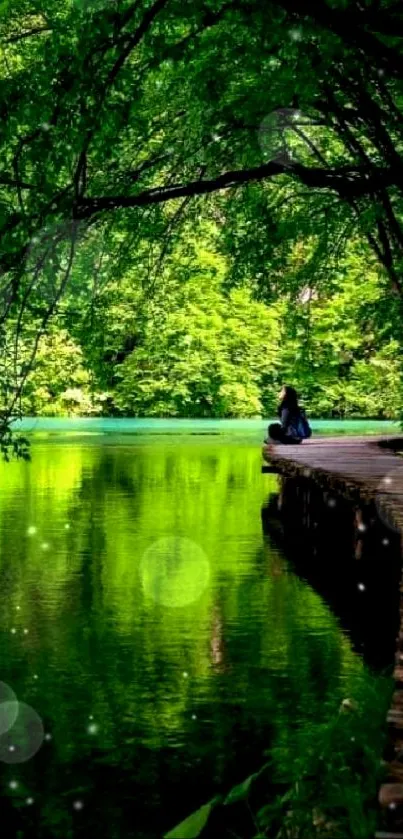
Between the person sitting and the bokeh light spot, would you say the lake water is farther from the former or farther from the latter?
the person sitting

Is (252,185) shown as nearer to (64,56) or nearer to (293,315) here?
(293,315)

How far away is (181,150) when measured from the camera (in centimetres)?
1828

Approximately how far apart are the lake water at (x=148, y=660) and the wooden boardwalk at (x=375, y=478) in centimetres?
148

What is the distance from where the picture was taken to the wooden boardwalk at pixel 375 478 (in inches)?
195

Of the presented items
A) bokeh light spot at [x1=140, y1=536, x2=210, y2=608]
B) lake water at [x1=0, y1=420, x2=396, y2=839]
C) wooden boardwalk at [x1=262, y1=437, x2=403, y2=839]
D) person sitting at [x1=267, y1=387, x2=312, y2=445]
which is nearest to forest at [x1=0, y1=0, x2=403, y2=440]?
person sitting at [x1=267, y1=387, x2=312, y2=445]

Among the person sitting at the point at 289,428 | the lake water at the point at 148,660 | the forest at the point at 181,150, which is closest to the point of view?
the forest at the point at 181,150

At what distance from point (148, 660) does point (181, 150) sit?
7031mm

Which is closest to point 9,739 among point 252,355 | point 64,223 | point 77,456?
point 64,223

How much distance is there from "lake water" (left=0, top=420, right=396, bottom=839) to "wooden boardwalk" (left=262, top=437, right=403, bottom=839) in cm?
148

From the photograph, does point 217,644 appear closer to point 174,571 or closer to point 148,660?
point 148,660

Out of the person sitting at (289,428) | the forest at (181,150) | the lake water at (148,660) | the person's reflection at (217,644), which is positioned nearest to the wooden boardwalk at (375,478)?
the person sitting at (289,428)

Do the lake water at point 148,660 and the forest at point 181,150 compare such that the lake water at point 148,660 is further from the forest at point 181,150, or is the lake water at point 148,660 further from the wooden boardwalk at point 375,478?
the forest at point 181,150

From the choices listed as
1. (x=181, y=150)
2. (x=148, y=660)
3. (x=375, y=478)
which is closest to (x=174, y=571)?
(x=375, y=478)

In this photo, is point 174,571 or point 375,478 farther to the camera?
point 174,571
